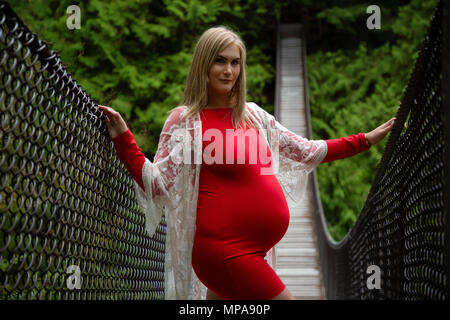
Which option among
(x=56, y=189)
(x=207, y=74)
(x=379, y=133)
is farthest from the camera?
(x=379, y=133)

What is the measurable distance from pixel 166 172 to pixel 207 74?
0.47 meters

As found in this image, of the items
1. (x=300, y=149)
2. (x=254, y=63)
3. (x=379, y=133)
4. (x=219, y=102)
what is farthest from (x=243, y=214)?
(x=254, y=63)

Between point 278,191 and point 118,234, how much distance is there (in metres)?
0.75

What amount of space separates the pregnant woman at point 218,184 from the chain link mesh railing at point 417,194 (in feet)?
1.63

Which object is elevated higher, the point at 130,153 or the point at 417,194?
the point at 130,153

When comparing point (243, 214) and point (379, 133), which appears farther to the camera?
point (379, 133)

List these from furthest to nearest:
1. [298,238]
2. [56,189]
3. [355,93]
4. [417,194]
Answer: [355,93]
[298,238]
[417,194]
[56,189]

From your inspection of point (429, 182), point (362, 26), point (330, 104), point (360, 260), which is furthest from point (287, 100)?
point (429, 182)

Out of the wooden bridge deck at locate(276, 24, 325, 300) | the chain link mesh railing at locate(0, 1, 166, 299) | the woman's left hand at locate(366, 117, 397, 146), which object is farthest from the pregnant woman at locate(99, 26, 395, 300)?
the wooden bridge deck at locate(276, 24, 325, 300)

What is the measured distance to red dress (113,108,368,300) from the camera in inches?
72.5

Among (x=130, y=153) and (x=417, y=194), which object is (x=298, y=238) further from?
(x=417, y=194)

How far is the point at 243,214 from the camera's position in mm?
1921

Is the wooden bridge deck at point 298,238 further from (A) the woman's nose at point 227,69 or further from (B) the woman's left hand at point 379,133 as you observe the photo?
(A) the woman's nose at point 227,69

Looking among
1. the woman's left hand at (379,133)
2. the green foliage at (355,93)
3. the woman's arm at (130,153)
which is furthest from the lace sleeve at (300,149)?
the green foliage at (355,93)
